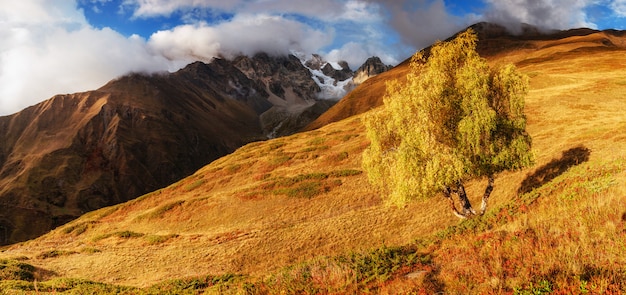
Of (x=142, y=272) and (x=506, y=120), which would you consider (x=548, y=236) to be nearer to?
(x=506, y=120)

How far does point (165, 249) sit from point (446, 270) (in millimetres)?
40818

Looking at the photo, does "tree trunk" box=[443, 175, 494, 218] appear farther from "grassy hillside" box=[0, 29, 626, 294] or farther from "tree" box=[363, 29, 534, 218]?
"grassy hillside" box=[0, 29, 626, 294]

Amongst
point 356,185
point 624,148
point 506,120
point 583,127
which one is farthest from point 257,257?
point 583,127

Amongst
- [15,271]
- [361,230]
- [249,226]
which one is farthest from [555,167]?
[15,271]

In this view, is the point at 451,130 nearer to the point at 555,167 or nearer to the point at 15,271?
the point at 555,167

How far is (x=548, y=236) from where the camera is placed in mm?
13375

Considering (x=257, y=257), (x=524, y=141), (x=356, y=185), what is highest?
(x=524, y=141)

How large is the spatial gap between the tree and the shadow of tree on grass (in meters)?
8.60

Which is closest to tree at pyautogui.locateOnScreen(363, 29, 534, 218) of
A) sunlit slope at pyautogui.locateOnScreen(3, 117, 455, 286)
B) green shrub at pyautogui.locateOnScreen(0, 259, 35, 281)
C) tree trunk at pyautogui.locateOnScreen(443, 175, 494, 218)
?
tree trunk at pyautogui.locateOnScreen(443, 175, 494, 218)

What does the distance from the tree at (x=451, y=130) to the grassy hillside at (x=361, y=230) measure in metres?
3.32

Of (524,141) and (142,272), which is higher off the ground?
(524,141)

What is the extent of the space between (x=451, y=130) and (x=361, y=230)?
16565 millimetres

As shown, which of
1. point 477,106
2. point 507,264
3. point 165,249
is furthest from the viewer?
point 165,249

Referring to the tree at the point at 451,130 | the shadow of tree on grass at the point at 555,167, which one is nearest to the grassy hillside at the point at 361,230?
the shadow of tree on grass at the point at 555,167
